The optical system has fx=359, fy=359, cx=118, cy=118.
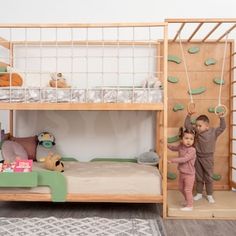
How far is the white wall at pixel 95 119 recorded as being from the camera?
12.5 ft

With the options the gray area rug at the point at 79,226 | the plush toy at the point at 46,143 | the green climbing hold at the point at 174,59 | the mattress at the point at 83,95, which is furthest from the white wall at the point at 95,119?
the gray area rug at the point at 79,226

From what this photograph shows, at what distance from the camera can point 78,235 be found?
236cm

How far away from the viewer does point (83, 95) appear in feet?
9.31

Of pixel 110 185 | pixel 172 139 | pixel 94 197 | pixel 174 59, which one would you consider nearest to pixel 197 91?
pixel 174 59

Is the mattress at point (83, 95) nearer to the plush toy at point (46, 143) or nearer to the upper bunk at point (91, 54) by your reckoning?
the upper bunk at point (91, 54)

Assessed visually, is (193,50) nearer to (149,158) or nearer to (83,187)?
(149,158)

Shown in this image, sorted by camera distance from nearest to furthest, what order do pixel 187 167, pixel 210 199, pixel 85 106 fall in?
pixel 85 106 < pixel 187 167 < pixel 210 199

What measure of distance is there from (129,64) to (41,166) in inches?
55.6

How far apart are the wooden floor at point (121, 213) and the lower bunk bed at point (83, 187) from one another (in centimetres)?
14

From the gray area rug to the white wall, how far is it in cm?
118

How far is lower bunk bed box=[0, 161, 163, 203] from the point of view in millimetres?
2826

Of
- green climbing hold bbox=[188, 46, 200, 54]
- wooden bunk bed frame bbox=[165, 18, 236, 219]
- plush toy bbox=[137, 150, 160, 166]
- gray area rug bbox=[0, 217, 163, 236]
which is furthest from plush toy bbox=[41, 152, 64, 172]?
green climbing hold bbox=[188, 46, 200, 54]

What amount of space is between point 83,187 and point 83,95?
0.73 meters

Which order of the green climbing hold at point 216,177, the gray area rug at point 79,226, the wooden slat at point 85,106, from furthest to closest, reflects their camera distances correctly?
1. the green climbing hold at point 216,177
2. the wooden slat at point 85,106
3. the gray area rug at point 79,226
